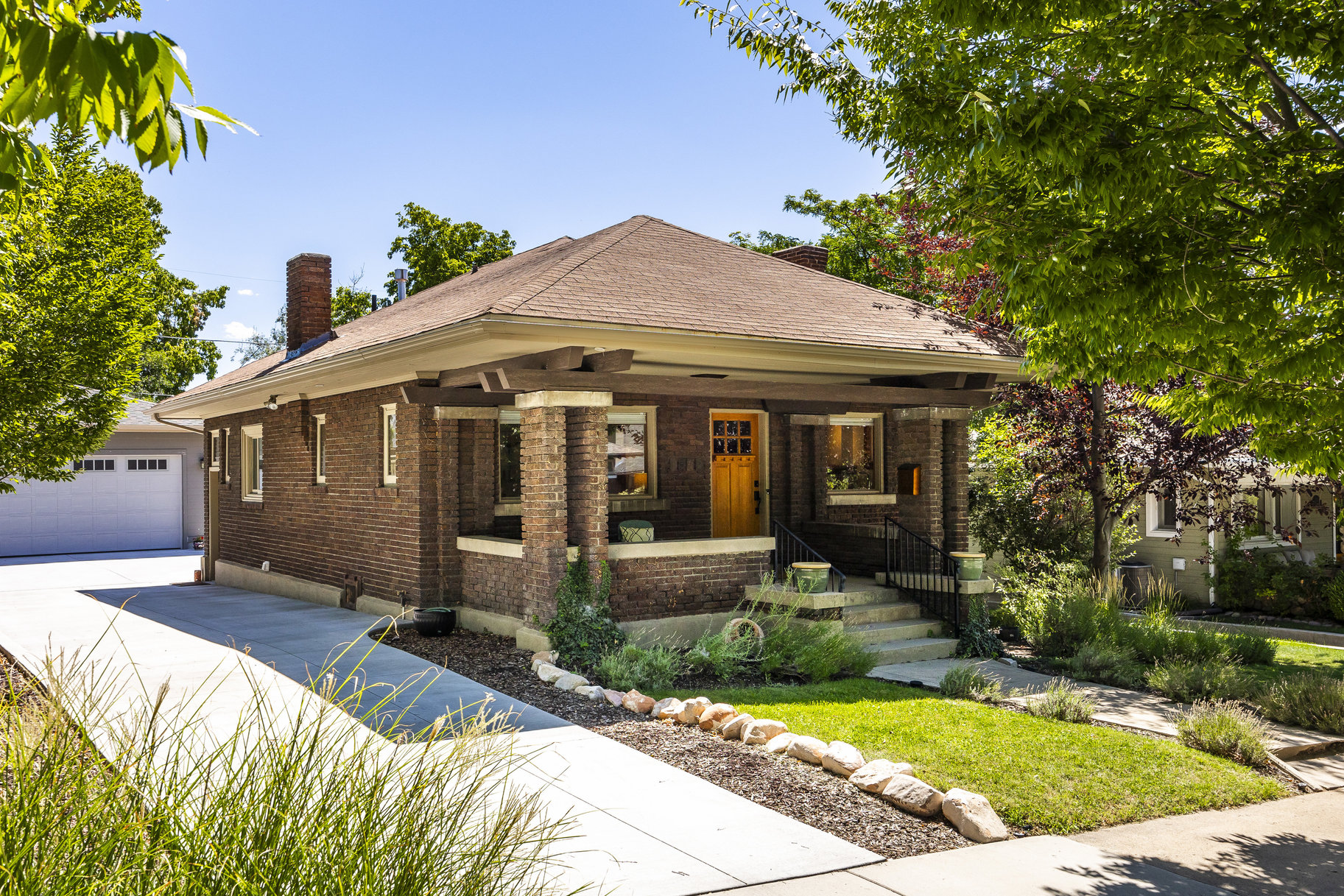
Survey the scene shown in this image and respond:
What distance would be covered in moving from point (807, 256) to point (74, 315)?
→ 1101 cm

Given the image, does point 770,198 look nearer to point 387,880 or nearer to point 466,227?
point 466,227

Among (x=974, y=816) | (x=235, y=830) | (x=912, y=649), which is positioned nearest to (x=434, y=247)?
(x=912, y=649)

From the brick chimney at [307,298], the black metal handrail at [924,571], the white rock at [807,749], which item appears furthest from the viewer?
the brick chimney at [307,298]

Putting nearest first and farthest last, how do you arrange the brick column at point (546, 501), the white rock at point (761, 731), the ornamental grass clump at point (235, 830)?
the ornamental grass clump at point (235, 830)
the white rock at point (761, 731)
the brick column at point (546, 501)

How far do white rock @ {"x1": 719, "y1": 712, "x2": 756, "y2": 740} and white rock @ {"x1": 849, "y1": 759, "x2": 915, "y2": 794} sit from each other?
1166 millimetres

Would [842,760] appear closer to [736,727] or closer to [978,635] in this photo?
[736,727]

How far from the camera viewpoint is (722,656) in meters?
9.57

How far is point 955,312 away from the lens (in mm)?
15000

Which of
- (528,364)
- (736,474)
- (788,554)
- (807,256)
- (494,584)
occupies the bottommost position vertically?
(494,584)

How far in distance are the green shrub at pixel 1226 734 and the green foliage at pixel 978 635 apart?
11.8 feet

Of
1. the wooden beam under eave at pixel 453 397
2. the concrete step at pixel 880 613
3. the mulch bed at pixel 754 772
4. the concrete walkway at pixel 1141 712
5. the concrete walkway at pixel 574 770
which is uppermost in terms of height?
the wooden beam under eave at pixel 453 397

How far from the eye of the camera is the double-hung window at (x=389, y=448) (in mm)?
13352

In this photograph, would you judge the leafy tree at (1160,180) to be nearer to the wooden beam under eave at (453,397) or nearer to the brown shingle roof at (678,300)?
the brown shingle roof at (678,300)

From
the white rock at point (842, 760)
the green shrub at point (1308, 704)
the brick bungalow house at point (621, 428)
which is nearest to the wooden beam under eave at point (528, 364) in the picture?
the brick bungalow house at point (621, 428)
